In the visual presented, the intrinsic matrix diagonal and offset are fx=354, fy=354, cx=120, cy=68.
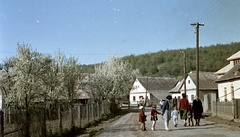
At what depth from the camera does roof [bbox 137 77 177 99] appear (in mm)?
94000

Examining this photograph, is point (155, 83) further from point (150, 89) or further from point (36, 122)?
point (36, 122)

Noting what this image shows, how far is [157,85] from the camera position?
3844 inches

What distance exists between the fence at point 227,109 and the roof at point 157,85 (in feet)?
211

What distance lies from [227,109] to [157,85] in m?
72.8

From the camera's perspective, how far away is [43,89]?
3039cm

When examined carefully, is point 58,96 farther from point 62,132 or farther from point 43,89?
point 62,132

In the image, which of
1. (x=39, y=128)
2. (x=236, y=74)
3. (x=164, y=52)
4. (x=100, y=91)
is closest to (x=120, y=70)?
(x=100, y=91)

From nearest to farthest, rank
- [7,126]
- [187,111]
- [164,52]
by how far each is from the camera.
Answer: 1. [7,126]
2. [187,111]
3. [164,52]

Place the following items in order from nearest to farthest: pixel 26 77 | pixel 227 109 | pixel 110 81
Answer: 1. pixel 227 109
2. pixel 26 77
3. pixel 110 81

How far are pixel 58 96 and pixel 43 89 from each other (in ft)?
20.3

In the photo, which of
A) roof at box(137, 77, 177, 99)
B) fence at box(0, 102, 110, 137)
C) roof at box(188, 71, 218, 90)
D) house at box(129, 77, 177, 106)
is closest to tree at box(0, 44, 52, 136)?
fence at box(0, 102, 110, 137)

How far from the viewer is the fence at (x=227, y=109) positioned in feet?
74.6

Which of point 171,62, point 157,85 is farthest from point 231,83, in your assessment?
point 171,62

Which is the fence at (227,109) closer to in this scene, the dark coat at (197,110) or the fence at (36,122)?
the dark coat at (197,110)
